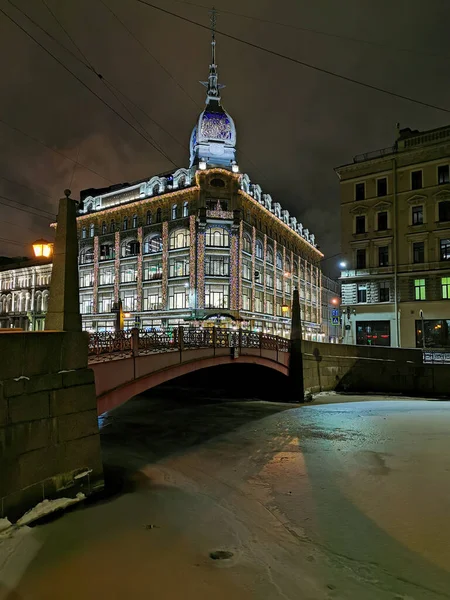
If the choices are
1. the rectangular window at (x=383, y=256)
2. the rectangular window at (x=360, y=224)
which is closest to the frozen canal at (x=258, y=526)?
the rectangular window at (x=383, y=256)

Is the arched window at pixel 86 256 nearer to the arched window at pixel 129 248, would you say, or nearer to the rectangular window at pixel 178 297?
the arched window at pixel 129 248

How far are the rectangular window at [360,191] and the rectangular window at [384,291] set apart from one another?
330 inches

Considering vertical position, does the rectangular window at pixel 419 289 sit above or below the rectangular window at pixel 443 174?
below

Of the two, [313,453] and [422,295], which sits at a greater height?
[422,295]

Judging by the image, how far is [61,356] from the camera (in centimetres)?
911

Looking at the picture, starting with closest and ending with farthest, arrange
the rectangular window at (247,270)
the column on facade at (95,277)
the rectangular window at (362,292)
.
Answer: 1. the rectangular window at (362,292)
2. the rectangular window at (247,270)
3. the column on facade at (95,277)

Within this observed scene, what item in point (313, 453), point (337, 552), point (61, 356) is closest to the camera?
point (337, 552)

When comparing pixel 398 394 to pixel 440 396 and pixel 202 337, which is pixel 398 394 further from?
pixel 202 337

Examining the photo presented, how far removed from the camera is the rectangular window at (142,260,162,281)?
149 ft

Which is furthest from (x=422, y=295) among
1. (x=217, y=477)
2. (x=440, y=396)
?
(x=217, y=477)

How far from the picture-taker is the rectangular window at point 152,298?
44.8 meters

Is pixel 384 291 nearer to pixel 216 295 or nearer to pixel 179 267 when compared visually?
pixel 216 295

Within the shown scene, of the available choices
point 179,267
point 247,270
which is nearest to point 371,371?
point 247,270

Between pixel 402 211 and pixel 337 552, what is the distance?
3434 cm
